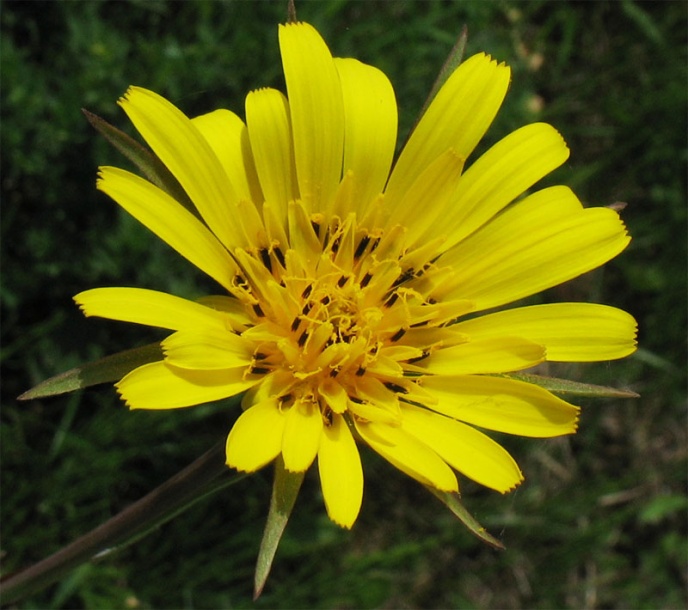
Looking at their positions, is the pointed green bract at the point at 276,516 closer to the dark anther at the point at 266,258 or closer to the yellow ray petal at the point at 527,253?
the dark anther at the point at 266,258

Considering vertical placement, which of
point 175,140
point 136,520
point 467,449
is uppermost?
point 175,140

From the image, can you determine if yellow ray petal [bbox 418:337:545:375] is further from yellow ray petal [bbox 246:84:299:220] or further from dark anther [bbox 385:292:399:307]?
yellow ray petal [bbox 246:84:299:220]

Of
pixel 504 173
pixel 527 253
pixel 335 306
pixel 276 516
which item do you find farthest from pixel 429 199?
pixel 276 516

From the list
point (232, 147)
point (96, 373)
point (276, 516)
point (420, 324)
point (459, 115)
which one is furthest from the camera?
point (420, 324)

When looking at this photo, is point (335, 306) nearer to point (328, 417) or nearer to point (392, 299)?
point (392, 299)

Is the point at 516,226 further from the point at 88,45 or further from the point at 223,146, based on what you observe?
the point at 88,45

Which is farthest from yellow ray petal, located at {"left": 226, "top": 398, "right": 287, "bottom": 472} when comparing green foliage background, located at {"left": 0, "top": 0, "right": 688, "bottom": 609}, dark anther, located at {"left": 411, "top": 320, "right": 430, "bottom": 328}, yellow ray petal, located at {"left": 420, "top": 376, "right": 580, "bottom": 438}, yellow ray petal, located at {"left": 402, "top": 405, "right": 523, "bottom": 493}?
green foliage background, located at {"left": 0, "top": 0, "right": 688, "bottom": 609}

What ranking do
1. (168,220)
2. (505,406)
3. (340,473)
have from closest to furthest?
(340,473), (168,220), (505,406)
